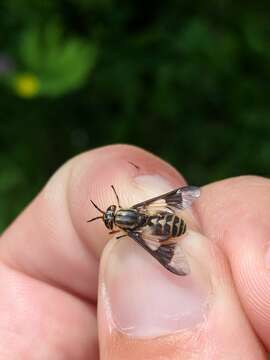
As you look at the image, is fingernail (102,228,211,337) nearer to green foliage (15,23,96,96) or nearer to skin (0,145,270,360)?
skin (0,145,270,360)

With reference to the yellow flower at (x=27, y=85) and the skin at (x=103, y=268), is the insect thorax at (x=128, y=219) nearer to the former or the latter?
the skin at (x=103, y=268)

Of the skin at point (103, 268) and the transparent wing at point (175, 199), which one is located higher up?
the transparent wing at point (175, 199)

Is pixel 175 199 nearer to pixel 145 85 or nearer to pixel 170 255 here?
pixel 170 255

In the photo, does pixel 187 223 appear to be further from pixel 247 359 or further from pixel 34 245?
pixel 34 245

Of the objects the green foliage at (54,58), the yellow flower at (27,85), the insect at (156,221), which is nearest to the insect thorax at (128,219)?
the insect at (156,221)

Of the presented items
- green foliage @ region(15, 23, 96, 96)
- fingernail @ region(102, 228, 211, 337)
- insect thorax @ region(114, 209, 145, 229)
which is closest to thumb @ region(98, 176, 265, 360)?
fingernail @ region(102, 228, 211, 337)

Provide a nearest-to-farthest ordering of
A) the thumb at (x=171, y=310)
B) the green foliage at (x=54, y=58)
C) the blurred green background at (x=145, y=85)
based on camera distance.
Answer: the thumb at (x=171, y=310) < the green foliage at (x=54, y=58) < the blurred green background at (x=145, y=85)
